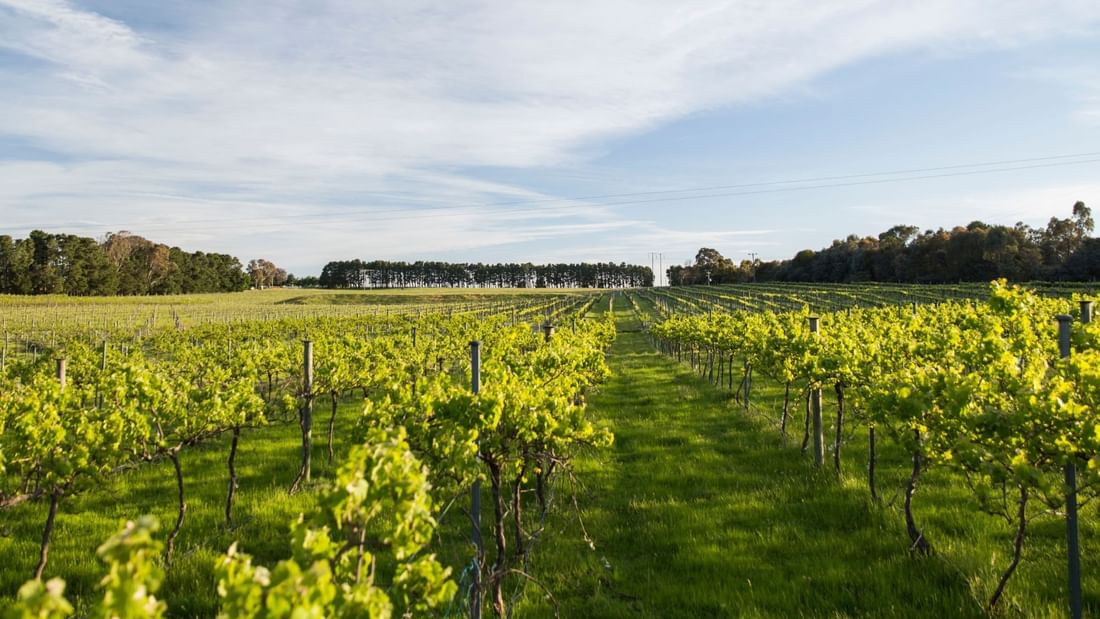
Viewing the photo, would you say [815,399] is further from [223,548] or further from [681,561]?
[223,548]

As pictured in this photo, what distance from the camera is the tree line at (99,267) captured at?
77.6 m

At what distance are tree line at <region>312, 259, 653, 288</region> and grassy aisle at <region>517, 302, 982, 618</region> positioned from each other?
157475 millimetres

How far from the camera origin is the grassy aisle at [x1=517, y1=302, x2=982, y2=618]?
569 centimetres

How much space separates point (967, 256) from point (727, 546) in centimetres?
8065

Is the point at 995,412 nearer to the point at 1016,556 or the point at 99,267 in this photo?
the point at 1016,556

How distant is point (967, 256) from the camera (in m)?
70.2

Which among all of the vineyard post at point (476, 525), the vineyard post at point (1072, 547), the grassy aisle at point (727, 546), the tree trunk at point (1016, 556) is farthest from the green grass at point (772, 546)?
the vineyard post at point (476, 525)

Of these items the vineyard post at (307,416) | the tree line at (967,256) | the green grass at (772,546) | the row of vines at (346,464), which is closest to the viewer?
the row of vines at (346,464)

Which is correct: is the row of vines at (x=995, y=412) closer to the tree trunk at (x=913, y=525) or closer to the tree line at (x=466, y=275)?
the tree trunk at (x=913, y=525)

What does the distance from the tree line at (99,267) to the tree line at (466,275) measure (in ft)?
141

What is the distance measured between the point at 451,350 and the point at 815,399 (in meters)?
10.3

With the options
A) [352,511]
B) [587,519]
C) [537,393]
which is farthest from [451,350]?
[352,511]

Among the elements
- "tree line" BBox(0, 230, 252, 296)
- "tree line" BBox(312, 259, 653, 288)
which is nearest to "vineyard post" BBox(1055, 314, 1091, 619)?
"tree line" BBox(0, 230, 252, 296)

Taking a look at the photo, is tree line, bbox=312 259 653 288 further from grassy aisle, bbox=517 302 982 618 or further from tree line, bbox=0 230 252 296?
grassy aisle, bbox=517 302 982 618
